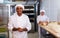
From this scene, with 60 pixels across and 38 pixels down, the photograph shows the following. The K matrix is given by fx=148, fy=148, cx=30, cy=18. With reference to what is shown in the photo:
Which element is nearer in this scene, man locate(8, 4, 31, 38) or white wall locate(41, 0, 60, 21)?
man locate(8, 4, 31, 38)

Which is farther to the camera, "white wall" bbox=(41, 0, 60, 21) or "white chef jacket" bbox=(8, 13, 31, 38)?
"white wall" bbox=(41, 0, 60, 21)

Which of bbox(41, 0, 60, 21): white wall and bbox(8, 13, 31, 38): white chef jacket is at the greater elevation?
bbox(41, 0, 60, 21): white wall

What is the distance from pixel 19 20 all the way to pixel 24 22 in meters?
0.11

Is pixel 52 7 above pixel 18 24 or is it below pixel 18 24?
above

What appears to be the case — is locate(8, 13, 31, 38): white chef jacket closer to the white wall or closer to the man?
the man

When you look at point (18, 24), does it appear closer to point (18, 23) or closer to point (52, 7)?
point (18, 23)

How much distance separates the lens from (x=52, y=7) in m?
5.96

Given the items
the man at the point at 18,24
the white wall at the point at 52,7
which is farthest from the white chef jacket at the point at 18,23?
the white wall at the point at 52,7

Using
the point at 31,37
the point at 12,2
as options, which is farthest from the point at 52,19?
the point at 12,2

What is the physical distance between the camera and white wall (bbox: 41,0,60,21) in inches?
233

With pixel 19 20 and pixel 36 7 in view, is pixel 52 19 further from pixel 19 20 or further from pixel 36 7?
pixel 19 20

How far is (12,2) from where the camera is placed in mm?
5723

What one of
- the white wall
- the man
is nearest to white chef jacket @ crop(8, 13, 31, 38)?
the man

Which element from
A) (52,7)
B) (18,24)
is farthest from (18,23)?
(52,7)
